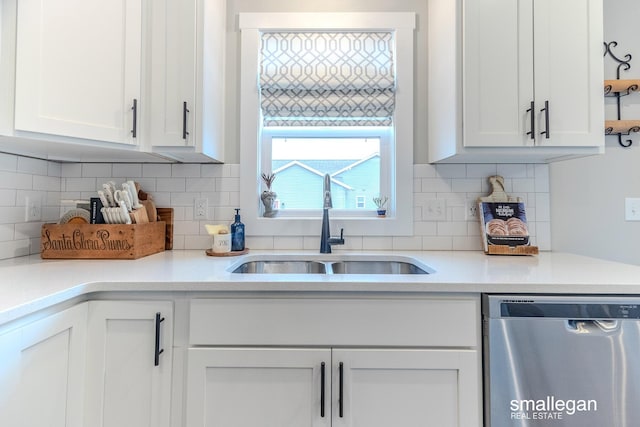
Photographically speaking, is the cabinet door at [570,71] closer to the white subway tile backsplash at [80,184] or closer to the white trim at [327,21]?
the white trim at [327,21]

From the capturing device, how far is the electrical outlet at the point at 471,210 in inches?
71.5

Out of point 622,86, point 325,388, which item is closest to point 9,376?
point 325,388

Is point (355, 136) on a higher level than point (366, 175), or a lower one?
higher

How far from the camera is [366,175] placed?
1.98 meters

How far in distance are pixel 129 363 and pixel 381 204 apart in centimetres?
140

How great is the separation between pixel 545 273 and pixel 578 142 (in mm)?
662

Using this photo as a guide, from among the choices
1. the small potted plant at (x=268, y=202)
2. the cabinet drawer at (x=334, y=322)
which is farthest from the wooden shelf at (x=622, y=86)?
the small potted plant at (x=268, y=202)

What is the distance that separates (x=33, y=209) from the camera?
162 centimetres

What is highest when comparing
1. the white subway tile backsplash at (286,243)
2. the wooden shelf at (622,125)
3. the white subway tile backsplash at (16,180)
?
the wooden shelf at (622,125)

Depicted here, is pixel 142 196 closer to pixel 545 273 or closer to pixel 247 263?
pixel 247 263

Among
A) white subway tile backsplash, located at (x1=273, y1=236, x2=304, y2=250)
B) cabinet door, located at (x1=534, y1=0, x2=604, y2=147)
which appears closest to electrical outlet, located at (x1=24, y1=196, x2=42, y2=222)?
white subway tile backsplash, located at (x1=273, y1=236, x2=304, y2=250)

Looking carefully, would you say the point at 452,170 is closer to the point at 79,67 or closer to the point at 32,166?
the point at 79,67

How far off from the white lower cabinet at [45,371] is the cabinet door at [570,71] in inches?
76.3

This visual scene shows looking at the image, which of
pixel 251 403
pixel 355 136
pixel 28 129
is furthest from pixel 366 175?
pixel 28 129
